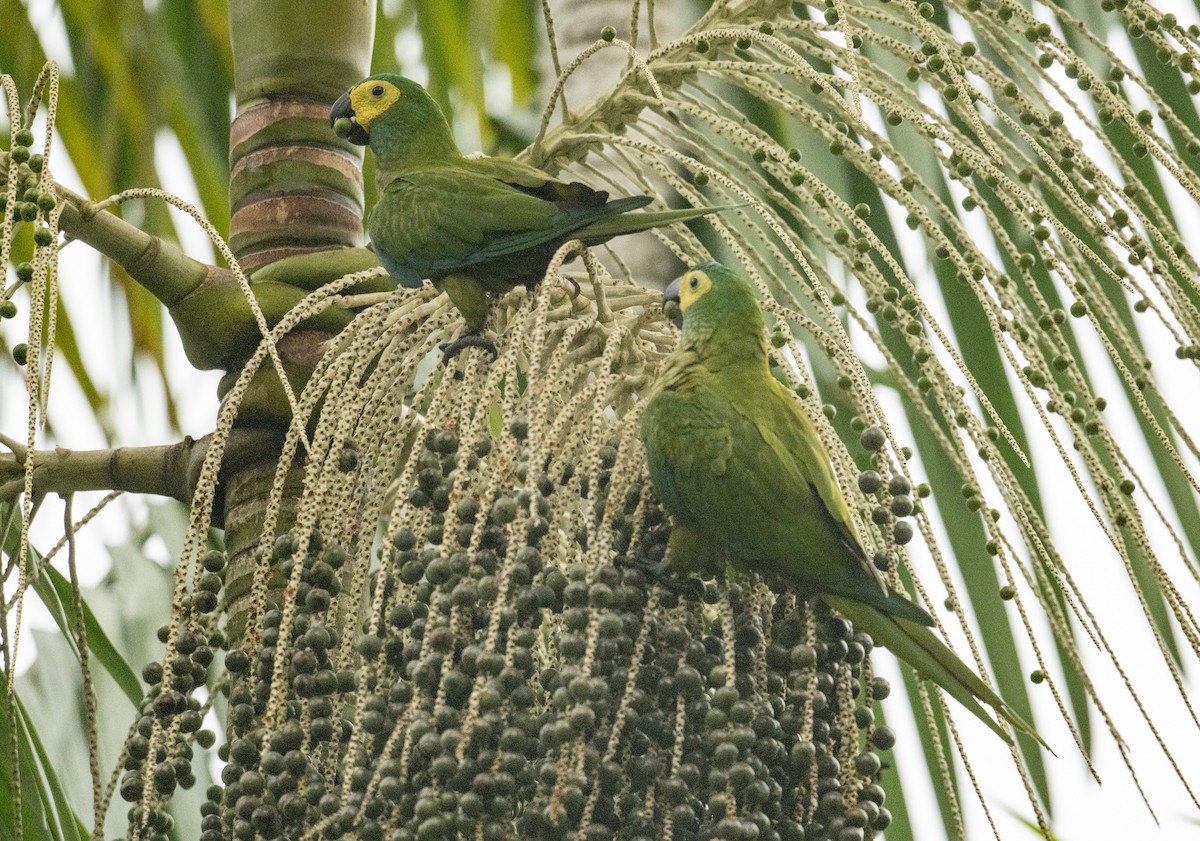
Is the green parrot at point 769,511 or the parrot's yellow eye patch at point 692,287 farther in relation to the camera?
the parrot's yellow eye patch at point 692,287

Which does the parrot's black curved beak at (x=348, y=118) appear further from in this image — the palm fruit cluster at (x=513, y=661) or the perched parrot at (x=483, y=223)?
the palm fruit cluster at (x=513, y=661)

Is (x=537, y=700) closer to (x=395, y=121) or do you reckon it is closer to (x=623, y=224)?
(x=623, y=224)

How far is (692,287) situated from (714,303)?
5 centimetres

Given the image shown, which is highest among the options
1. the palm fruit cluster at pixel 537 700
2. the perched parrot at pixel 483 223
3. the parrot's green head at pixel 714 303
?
the perched parrot at pixel 483 223

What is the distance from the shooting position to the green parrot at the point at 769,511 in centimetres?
149

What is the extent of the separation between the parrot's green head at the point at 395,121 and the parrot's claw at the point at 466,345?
457mm

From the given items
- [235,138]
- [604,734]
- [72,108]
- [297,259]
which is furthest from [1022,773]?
[72,108]

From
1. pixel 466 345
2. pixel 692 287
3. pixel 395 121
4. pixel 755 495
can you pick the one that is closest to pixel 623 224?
pixel 692 287

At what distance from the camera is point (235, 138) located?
223cm

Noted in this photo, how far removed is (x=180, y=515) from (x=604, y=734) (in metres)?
1.58

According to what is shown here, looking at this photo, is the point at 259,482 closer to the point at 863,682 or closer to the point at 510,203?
the point at 510,203

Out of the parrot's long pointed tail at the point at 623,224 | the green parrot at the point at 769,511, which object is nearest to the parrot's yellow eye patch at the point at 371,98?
the parrot's long pointed tail at the point at 623,224

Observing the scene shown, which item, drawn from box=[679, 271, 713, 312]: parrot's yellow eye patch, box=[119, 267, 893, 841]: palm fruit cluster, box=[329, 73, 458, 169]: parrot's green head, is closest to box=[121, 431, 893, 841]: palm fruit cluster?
box=[119, 267, 893, 841]: palm fruit cluster

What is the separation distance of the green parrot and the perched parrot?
22 cm
